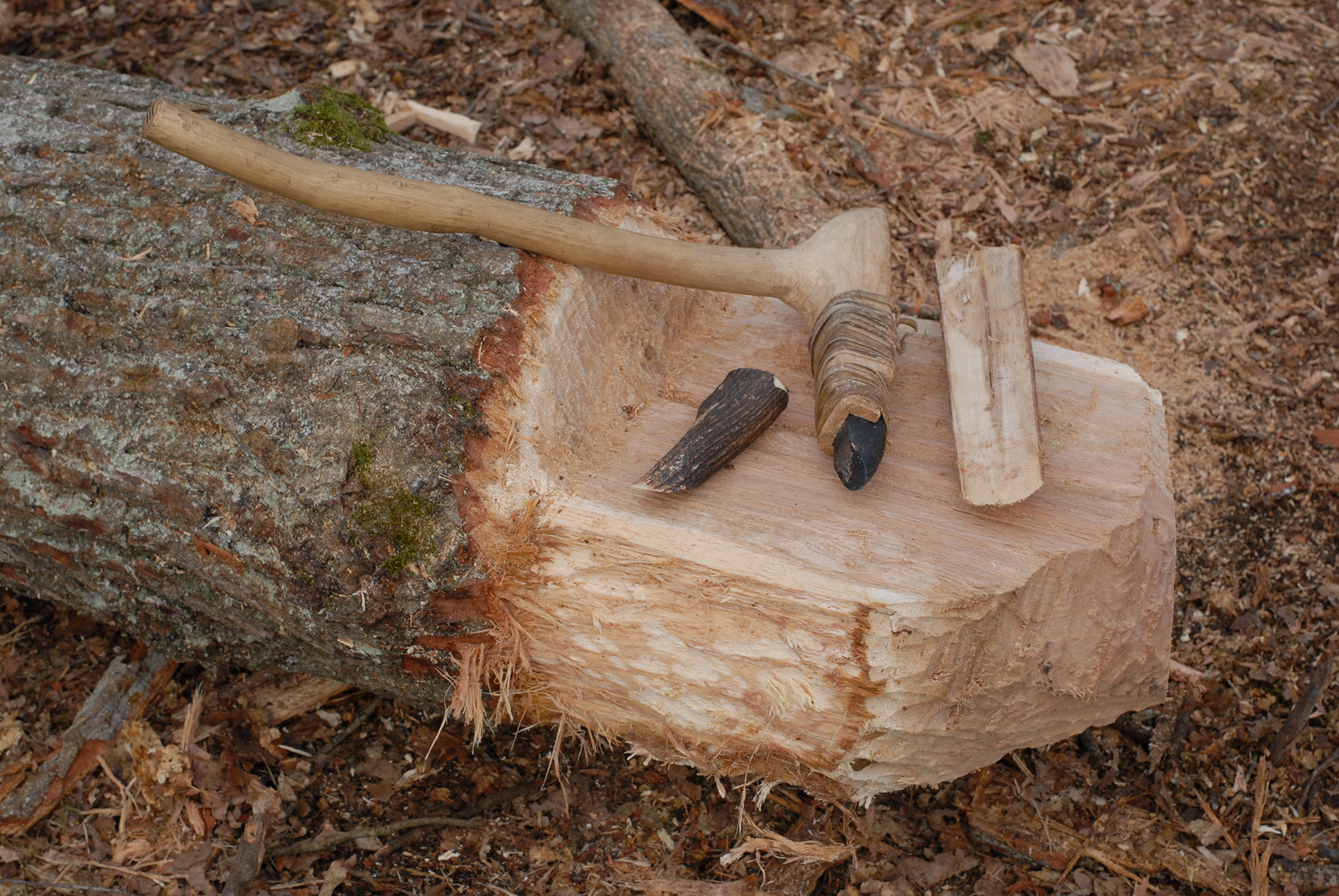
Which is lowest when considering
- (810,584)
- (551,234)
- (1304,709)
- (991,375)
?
(1304,709)

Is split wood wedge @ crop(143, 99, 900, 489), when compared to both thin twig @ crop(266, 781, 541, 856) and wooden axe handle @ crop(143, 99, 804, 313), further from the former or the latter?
thin twig @ crop(266, 781, 541, 856)

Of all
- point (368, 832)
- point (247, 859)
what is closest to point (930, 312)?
point (368, 832)

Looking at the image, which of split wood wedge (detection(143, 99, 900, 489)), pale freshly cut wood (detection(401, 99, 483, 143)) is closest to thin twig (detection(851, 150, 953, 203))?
split wood wedge (detection(143, 99, 900, 489))

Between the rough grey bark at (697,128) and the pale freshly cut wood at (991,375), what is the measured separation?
3.43 feet

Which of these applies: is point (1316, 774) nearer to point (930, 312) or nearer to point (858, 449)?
point (858, 449)

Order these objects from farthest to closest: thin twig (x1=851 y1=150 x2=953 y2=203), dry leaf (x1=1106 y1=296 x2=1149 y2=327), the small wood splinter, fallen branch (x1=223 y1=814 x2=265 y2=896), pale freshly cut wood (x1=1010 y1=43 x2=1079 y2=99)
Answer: pale freshly cut wood (x1=1010 y1=43 x2=1079 y2=99) → thin twig (x1=851 y1=150 x2=953 y2=203) → dry leaf (x1=1106 y1=296 x2=1149 y2=327) → fallen branch (x1=223 y1=814 x2=265 y2=896) → the small wood splinter

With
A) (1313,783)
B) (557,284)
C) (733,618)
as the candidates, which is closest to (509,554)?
(733,618)

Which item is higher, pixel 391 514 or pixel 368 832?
pixel 391 514

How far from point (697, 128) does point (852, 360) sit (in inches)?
76.5

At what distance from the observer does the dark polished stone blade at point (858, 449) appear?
7.24 feet

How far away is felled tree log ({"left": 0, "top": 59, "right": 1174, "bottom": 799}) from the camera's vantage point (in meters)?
2.03

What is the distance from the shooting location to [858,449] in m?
2.20

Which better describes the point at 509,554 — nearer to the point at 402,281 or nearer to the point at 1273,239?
the point at 402,281

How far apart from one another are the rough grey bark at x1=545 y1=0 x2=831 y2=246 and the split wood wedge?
→ 1158 mm
